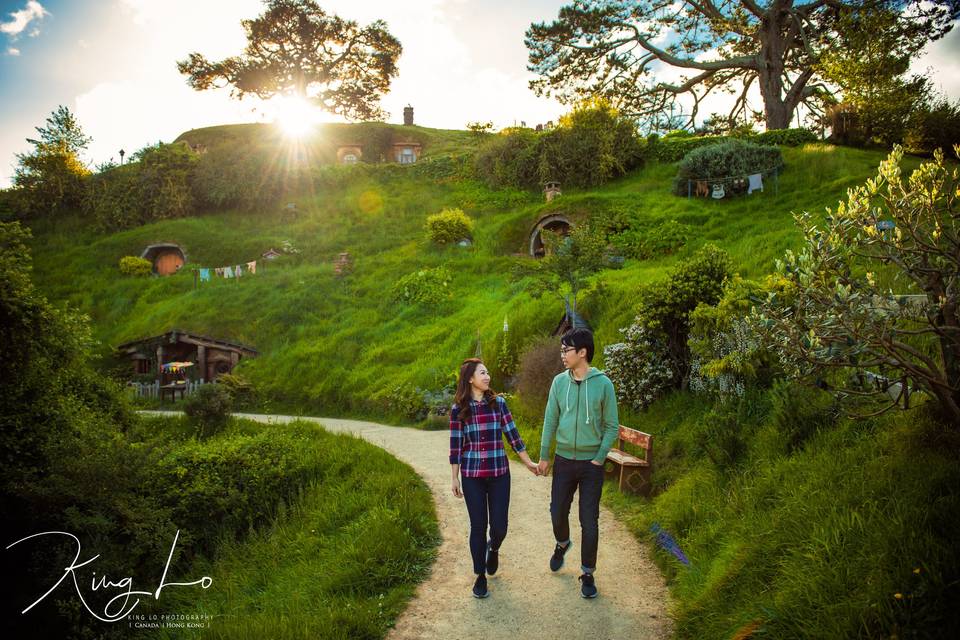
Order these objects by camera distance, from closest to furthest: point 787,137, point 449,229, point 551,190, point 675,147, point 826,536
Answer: point 826,536 < point 787,137 < point 449,229 < point 675,147 < point 551,190

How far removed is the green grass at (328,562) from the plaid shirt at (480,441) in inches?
55.6

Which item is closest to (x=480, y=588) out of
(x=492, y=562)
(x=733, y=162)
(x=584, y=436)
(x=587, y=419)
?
(x=492, y=562)

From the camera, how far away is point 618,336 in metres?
11.9

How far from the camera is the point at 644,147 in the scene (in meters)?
31.6

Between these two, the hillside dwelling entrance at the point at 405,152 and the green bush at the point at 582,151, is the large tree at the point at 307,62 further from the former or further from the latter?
the green bush at the point at 582,151

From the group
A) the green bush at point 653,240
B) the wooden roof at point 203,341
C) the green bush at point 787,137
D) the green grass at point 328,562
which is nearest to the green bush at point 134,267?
the wooden roof at point 203,341

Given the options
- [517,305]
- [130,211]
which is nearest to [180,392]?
[517,305]

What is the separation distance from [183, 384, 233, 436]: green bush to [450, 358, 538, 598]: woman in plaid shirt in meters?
11.5

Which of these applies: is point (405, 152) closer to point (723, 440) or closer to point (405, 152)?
point (405, 152)

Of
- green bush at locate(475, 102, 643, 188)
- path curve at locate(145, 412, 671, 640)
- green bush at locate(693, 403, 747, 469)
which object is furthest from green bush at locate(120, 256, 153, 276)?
green bush at locate(693, 403, 747, 469)

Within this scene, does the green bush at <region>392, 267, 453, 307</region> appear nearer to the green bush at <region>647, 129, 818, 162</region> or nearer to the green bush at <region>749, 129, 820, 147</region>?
the green bush at <region>647, 129, 818, 162</region>

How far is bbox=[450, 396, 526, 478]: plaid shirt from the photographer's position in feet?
15.6

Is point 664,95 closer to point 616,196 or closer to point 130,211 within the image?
point 616,196

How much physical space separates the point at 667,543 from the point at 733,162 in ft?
74.5
